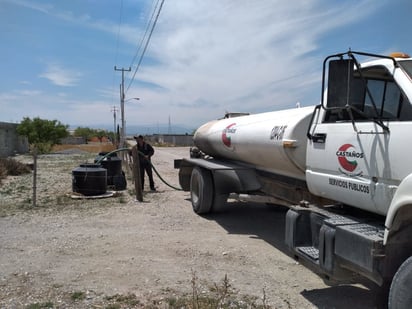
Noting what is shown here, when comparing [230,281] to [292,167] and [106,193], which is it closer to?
[292,167]

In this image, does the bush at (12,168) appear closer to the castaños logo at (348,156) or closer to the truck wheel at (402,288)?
the castaños logo at (348,156)

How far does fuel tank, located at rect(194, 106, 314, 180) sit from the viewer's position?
Result: 221 inches

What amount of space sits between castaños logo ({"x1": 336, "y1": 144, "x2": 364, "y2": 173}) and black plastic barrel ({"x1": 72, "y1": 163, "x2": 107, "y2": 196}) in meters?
8.82

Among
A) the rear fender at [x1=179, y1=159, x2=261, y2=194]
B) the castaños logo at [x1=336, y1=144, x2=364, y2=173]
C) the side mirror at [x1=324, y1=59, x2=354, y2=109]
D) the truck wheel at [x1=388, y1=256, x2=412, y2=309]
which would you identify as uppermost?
the side mirror at [x1=324, y1=59, x2=354, y2=109]

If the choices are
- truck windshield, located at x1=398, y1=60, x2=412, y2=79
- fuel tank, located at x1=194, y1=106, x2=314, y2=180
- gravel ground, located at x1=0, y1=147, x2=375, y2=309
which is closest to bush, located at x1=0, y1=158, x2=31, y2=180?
gravel ground, located at x1=0, y1=147, x2=375, y2=309

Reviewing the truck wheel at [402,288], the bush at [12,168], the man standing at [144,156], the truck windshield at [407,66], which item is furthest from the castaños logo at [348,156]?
the bush at [12,168]

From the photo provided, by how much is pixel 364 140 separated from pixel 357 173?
33 cm

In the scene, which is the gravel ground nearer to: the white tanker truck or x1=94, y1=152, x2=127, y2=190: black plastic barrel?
the white tanker truck

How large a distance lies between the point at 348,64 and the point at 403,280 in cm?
173

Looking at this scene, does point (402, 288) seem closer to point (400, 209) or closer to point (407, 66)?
point (400, 209)

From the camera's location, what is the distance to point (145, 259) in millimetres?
6113

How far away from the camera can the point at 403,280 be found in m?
3.19

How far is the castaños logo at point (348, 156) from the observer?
410 centimetres

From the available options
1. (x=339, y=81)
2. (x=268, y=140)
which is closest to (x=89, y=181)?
(x=268, y=140)
